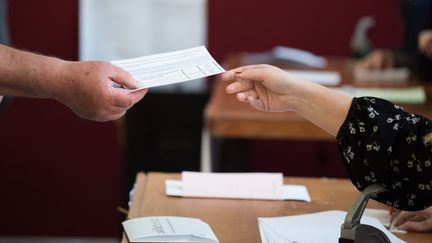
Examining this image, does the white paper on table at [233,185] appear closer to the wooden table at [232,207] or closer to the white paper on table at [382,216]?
the wooden table at [232,207]

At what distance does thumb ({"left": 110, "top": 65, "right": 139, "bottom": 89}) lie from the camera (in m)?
1.42

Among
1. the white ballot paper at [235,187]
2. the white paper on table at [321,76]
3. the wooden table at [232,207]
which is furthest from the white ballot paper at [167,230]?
the white paper on table at [321,76]

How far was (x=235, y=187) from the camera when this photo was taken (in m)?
1.87

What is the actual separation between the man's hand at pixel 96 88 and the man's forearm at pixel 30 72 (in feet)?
0.04

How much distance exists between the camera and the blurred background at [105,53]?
4.05 m

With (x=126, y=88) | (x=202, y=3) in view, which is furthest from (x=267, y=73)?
(x=202, y=3)

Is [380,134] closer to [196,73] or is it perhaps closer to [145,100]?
[196,73]

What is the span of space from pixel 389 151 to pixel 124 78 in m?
0.52

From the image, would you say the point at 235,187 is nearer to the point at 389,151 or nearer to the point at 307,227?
the point at 307,227

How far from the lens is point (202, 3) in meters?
4.04

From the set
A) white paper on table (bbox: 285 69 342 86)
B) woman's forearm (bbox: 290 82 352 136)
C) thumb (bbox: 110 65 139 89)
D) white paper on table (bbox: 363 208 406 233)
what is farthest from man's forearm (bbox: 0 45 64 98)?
white paper on table (bbox: 285 69 342 86)

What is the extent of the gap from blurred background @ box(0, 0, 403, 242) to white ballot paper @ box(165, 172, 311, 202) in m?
2.00

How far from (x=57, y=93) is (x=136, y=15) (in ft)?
8.59

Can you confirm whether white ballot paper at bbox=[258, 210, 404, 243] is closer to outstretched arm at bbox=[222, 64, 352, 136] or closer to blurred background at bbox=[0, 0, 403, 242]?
outstretched arm at bbox=[222, 64, 352, 136]
